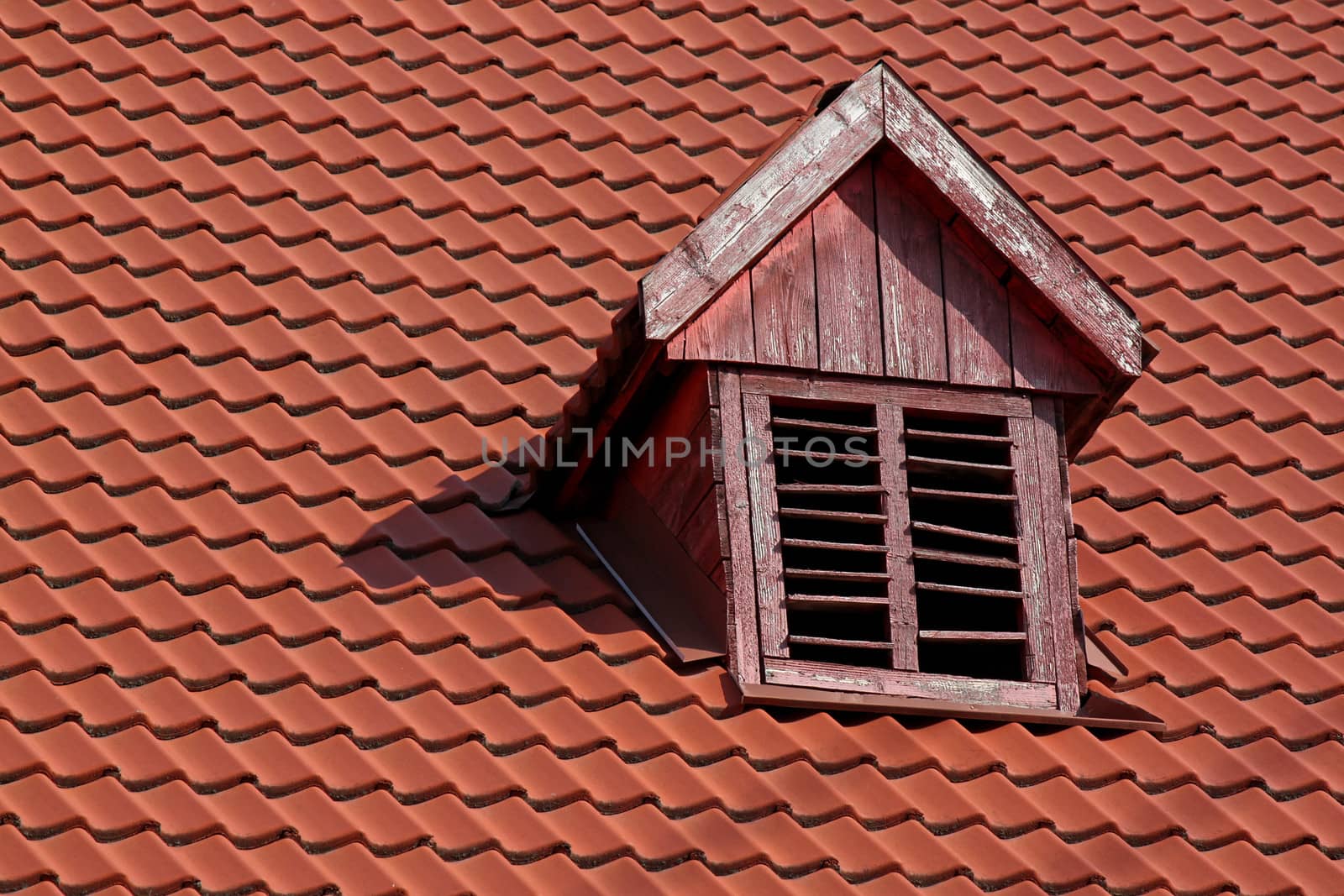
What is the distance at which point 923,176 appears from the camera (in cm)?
476

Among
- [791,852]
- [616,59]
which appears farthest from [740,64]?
[791,852]

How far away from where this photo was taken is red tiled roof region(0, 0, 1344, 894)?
415 centimetres

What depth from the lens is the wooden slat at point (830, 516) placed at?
4.59 m

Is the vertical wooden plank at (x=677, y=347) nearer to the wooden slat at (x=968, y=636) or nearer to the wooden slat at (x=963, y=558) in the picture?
the wooden slat at (x=963, y=558)

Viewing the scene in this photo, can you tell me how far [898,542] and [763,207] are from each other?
0.84 m

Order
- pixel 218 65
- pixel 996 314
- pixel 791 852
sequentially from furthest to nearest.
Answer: pixel 218 65, pixel 996 314, pixel 791 852

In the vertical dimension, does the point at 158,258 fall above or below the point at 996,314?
below

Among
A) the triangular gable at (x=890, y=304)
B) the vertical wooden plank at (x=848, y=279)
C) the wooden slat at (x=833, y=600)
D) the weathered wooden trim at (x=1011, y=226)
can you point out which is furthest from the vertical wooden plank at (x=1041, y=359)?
the wooden slat at (x=833, y=600)

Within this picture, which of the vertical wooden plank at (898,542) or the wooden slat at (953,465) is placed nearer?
the vertical wooden plank at (898,542)

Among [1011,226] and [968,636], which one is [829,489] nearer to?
[968,636]

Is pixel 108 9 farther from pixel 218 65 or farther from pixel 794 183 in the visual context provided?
pixel 794 183

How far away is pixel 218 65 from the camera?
19.8ft

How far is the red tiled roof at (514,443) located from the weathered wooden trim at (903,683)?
0.09m

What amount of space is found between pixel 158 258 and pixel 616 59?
1.66 meters
